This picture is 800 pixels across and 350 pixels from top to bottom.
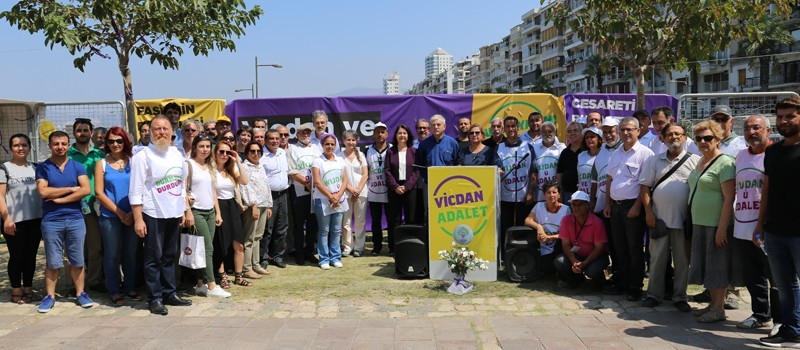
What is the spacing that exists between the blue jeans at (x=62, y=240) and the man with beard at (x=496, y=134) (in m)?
4.81

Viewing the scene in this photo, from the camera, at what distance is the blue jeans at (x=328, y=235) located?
7.39 meters

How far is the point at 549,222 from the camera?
6566 mm

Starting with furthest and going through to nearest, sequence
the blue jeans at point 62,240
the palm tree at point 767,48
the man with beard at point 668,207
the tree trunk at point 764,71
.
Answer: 1. the tree trunk at point 764,71
2. the palm tree at point 767,48
3. the blue jeans at point 62,240
4. the man with beard at point 668,207

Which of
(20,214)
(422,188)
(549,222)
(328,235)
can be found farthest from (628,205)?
(20,214)

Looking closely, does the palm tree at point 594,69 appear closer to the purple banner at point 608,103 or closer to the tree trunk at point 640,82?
the purple banner at point 608,103

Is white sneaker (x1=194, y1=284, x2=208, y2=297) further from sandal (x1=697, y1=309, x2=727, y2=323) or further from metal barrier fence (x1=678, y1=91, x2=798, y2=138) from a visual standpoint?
metal barrier fence (x1=678, y1=91, x2=798, y2=138)

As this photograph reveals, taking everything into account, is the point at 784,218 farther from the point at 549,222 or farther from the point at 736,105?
the point at 736,105

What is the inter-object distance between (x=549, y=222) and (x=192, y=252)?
12.5ft

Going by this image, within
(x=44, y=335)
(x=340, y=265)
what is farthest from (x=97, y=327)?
(x=340, y=265)

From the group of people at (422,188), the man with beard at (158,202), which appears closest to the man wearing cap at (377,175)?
the group of people at (422,188)

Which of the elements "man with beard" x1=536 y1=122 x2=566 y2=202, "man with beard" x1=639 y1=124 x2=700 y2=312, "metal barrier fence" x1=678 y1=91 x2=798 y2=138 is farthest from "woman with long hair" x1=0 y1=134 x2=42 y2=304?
"metal barrier fence" x1=678 y1=91 x2=798 y2=138

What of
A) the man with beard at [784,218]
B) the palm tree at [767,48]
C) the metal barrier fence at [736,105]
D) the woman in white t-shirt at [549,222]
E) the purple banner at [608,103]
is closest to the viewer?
the man with beard at [784,218]

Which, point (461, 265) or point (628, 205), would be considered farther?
point (461, 265)

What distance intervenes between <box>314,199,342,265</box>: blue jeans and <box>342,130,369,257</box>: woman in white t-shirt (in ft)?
1.42
